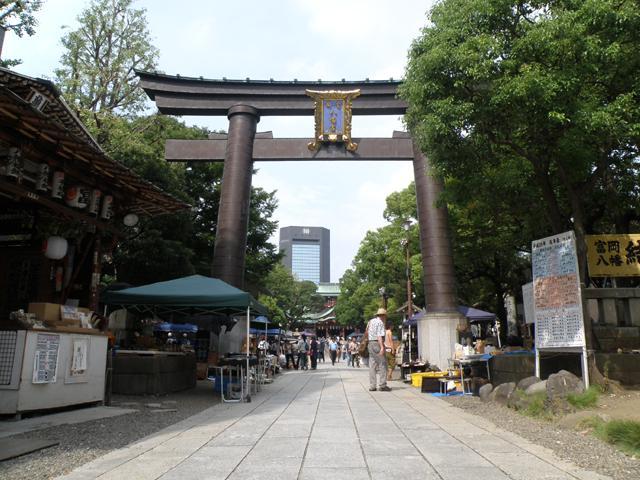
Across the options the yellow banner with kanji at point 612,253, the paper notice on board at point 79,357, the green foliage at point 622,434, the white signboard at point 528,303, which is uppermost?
the yellow banner with kanji at point 612,253

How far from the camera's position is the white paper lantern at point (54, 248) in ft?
27.5

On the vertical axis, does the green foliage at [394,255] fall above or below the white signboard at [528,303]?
above

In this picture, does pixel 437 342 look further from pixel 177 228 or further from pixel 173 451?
pixel 173 451

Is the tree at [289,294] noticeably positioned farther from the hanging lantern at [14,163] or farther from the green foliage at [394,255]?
the hanging lantern at [14,163]

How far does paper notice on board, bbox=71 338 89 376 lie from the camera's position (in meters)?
7.34

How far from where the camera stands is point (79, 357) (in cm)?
748

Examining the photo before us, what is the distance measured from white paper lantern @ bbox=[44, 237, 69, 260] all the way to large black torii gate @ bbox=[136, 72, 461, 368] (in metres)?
8.91

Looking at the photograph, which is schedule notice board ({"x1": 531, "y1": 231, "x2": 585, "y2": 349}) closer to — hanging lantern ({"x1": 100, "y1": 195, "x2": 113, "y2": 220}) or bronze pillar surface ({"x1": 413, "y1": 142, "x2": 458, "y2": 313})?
hanging lantern ({"x1": 100, "y1": 195, "x2": 113, "y2": 220})

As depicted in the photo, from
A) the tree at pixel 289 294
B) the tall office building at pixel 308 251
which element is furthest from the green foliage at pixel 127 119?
the tall office building at pixel 308 251

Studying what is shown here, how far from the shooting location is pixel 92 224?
8.79 m

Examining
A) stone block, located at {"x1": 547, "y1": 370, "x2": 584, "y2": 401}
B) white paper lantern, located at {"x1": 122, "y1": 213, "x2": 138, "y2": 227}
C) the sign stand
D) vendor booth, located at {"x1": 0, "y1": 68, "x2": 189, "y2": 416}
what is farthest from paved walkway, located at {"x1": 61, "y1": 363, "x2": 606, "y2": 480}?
white paper lantern, located at {"x1": 122, "y1": 213, "x2": 138, "y2": 227}

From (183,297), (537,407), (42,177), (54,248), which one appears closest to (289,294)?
(183,297)

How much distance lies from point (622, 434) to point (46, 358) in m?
6.98

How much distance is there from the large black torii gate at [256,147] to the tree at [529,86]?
24.8 feet
